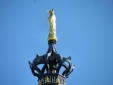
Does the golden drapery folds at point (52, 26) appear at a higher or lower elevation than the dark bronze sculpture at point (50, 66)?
higher

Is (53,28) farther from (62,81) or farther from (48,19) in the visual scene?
(62,81)

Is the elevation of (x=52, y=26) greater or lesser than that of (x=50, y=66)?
greater

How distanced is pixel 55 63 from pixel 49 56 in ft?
3.30

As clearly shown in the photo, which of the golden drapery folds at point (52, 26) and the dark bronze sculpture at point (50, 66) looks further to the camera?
the golden drapery folds at point (52, 26)

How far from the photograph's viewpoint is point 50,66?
31766 millimetres

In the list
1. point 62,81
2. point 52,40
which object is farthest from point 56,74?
point 52,40

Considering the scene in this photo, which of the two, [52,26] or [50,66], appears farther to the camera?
[52,26]

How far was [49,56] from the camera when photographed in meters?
31.3

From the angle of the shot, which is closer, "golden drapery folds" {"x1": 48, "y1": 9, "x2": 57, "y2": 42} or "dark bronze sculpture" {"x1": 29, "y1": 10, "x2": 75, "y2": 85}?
"dark bronze sculpture" {"x1": 29, "y1": 10, "x2": 75, "y2": 85}

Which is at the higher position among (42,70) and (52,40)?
(52,40)

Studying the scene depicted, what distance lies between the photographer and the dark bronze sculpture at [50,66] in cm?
3105

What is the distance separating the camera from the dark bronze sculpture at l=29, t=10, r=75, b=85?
31047mm

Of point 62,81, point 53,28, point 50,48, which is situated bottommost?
point 62,81

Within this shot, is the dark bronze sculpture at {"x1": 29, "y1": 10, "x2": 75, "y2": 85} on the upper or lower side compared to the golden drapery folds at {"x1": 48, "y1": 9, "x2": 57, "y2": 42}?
lower
